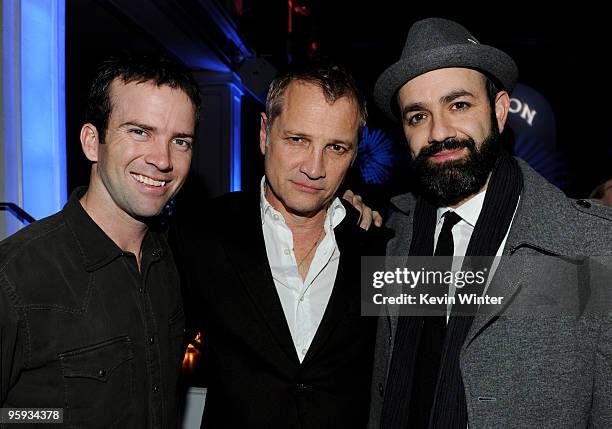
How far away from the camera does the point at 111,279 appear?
62.4 inches

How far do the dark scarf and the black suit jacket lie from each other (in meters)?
0.16

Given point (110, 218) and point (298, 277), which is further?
point (298, 277)

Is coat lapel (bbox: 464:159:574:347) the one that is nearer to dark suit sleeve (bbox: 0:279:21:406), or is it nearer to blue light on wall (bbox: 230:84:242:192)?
dark suit sleeve (bbox: 0:279:21:406)

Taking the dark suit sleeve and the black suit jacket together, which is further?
the black suit jacket

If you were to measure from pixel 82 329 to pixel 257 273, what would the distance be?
2.16ft

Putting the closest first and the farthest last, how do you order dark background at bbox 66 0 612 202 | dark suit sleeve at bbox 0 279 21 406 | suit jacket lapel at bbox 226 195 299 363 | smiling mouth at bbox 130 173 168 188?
dark suit sleeve at bbox 0 279 21 406, smiling mouth at bbox 130 173 168 188, suit jacket lapel at bbox 226 195 299 363, dark background at bbox 66 0 612 202

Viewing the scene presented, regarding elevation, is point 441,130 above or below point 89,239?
above

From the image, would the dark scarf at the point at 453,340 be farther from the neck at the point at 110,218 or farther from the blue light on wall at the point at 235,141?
the blue light on wall at the point at 235,141

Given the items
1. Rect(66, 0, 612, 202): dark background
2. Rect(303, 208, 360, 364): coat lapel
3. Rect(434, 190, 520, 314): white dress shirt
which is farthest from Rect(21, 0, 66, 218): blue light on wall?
Rect(66, 0, 612, 202): dark background

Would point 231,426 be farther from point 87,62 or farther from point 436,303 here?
point 87,62

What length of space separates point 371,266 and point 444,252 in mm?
331

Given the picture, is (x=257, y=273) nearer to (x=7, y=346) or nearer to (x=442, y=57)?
(x=7, y=346)

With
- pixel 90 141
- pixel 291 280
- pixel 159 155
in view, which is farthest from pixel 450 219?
pixel 90 141

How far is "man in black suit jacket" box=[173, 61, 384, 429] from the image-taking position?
1.75 m
